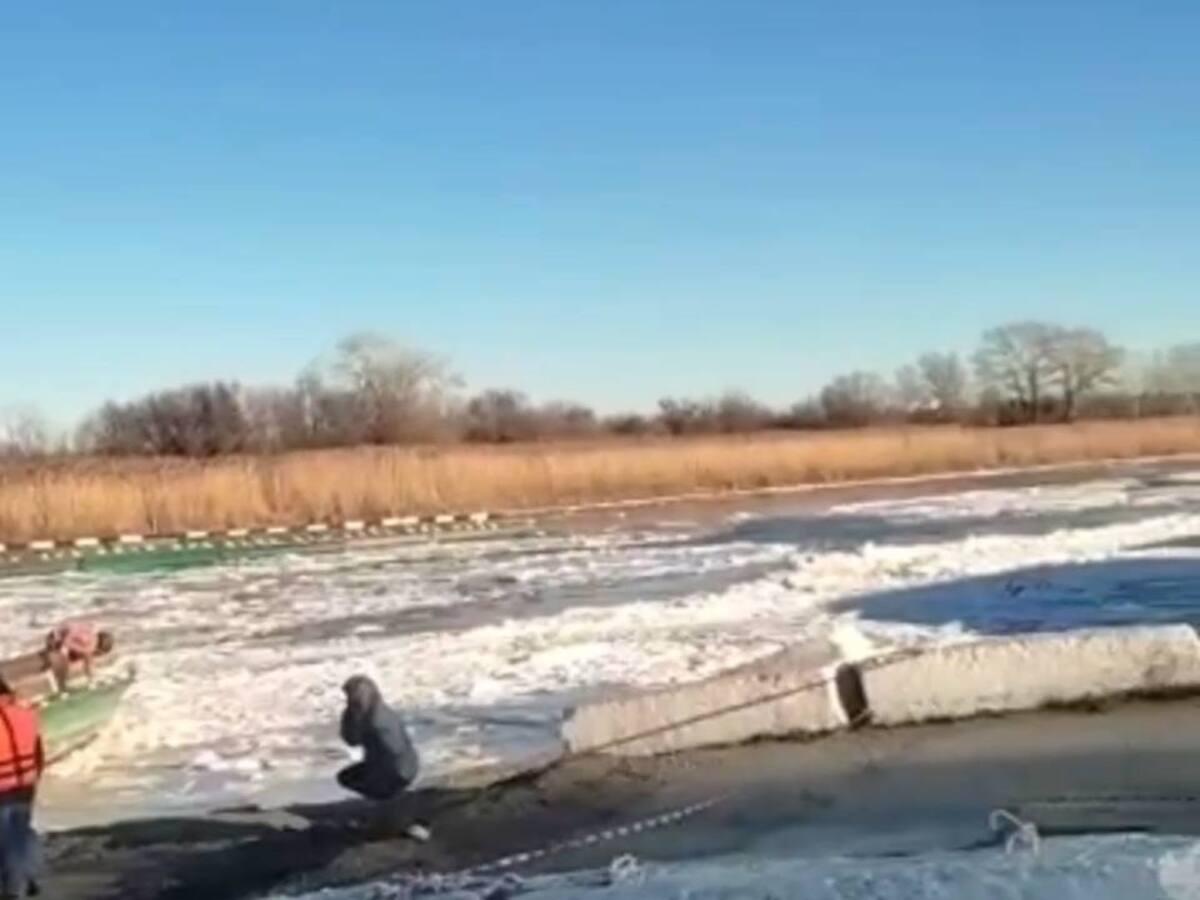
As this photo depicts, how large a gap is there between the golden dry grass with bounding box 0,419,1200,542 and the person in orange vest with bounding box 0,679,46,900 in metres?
32.1

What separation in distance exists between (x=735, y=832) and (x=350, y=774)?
235cm

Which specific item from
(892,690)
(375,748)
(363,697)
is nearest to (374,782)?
(375,748)

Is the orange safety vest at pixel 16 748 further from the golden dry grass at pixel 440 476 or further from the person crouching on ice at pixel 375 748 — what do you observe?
the golden dry grass at pixel 440 476

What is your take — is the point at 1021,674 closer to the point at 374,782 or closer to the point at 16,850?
the point at 374,782

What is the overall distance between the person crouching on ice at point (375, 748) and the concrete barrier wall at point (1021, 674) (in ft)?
9.23

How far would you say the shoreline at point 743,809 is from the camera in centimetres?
845

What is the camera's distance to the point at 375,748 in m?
9.77

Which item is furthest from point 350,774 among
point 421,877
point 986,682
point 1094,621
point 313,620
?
point 313,620

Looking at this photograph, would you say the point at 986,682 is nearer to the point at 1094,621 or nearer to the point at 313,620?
the point at 1094,621

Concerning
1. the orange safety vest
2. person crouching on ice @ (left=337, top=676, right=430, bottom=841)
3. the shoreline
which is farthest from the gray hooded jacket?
the orange safety vest

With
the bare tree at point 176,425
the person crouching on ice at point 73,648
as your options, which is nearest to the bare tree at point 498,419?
the bare tree at point 176,425

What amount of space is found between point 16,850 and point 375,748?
2.01 m

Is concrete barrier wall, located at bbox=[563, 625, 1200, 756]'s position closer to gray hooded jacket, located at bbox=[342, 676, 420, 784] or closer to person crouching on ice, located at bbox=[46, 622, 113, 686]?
gray hooded jacket, located at bbox=[342, 676, 420, 784]

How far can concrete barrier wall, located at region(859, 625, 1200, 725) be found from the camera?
10.7 metres
